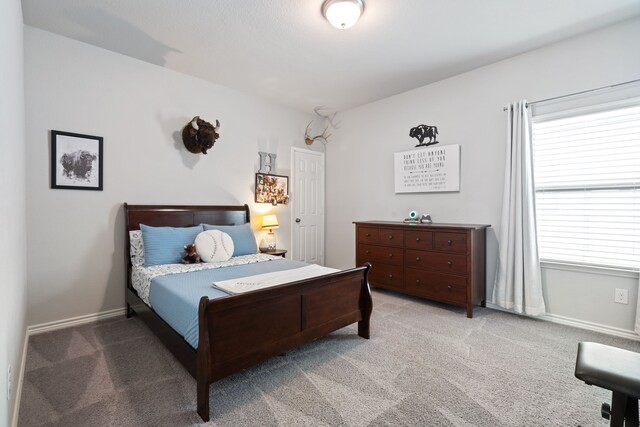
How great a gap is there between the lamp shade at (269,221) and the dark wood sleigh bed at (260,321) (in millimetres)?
1768

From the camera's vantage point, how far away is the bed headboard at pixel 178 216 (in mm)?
3150

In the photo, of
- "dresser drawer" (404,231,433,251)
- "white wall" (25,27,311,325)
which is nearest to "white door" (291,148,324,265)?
"white wall" (25,27,311,325)

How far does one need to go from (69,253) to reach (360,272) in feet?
9.17

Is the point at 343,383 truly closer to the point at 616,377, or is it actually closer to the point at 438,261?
the point at 616,377

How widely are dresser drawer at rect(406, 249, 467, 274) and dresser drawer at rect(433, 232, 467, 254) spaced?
0.06 meters

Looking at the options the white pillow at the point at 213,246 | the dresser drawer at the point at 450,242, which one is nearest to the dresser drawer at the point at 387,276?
the dresser drawer at the point at 450,242

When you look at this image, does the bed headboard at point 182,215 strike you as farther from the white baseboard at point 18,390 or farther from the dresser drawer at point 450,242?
the dresser drawer at point 450,242

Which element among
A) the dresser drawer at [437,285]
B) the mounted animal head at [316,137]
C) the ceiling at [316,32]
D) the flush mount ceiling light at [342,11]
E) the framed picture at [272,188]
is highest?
the ceiling at [316,32]

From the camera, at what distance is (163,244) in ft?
9.89

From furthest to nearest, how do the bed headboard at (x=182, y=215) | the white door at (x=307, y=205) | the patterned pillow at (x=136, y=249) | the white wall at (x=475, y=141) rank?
the white door at (x=307, y=205), the bed headboard at (x=182, y=215), the patterned pillow at (x=136, y=249), the white wall at (x=475, y=141)

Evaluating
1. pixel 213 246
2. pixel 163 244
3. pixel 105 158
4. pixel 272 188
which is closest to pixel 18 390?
pixel 163 244

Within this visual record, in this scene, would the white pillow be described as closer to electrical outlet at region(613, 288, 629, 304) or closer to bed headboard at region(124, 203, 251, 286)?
bed headboard at region(124, 203, 251, 286)

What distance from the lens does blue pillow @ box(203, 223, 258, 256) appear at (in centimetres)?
350

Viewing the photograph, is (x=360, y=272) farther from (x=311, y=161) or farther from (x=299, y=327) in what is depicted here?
(x=311, y=161)
